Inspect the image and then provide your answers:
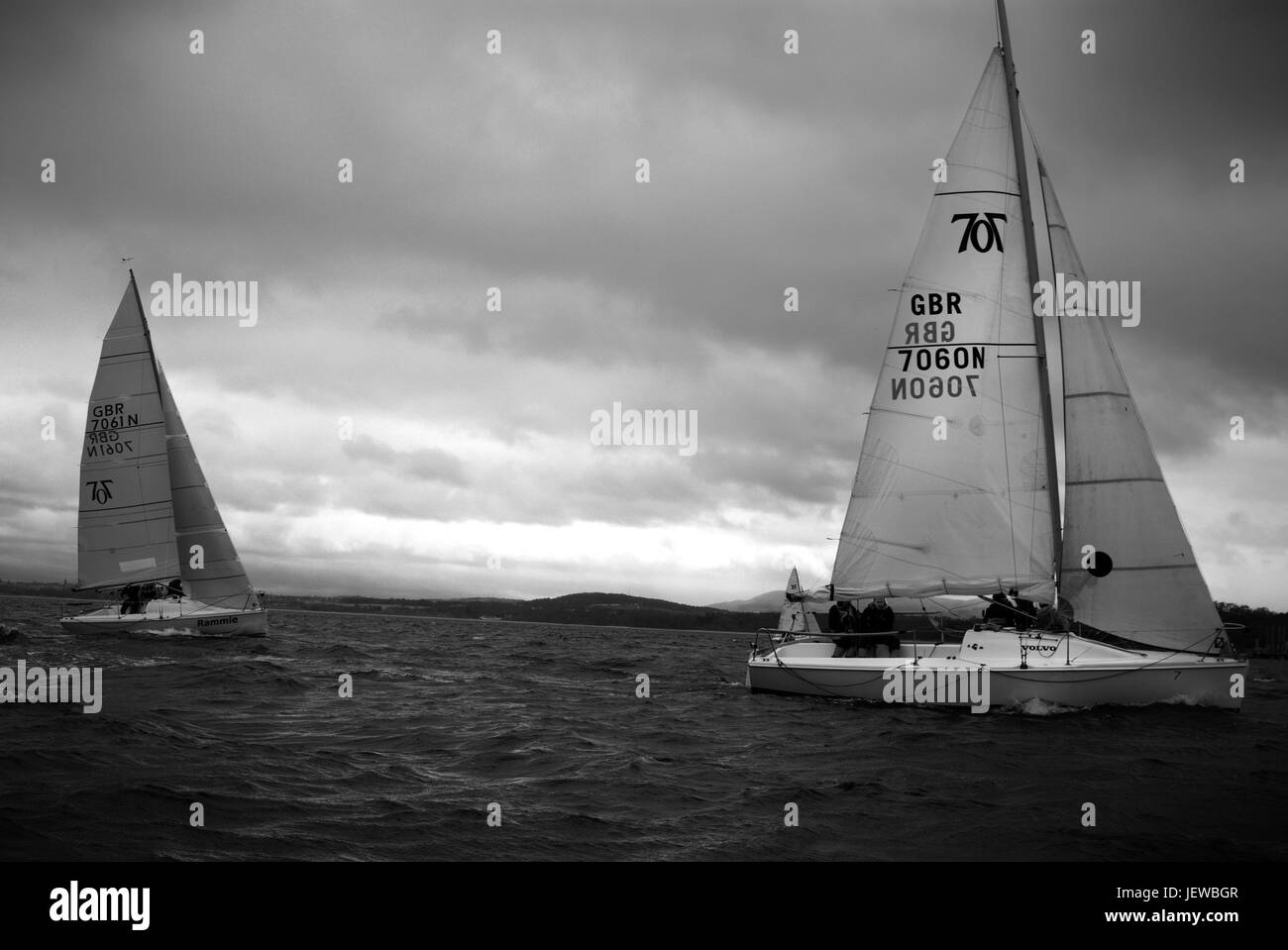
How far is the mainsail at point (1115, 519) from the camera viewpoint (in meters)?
21.3

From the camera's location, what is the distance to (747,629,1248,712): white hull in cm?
2064

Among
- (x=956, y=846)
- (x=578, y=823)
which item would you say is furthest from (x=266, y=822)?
(x=956, y=846)

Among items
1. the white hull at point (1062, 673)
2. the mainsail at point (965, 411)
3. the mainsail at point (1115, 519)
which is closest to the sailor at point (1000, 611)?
the mainsail at point (965, 411)

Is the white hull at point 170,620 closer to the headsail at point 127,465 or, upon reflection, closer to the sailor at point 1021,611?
the headsail at point 127,465

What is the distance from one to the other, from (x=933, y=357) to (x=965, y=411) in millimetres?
1599

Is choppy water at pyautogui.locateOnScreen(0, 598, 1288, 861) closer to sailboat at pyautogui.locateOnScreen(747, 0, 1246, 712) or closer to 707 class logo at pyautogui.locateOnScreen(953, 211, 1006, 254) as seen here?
sailboat at pyautogui.locateOnScreen(747, 0, 1246, 712)

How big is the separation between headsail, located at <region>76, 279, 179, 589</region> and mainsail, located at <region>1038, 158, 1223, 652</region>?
37.5 metres

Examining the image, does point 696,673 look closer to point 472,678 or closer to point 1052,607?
point 472,678

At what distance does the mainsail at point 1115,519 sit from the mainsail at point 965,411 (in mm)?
947

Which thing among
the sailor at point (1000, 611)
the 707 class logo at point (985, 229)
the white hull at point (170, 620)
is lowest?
the white hull at point (170, 620)

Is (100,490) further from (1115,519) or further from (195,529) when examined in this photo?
(1115,519)

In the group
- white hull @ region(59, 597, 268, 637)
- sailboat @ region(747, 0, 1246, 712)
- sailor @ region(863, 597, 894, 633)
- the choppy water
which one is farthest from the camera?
white hull @ region(59, 597, 268, 637)

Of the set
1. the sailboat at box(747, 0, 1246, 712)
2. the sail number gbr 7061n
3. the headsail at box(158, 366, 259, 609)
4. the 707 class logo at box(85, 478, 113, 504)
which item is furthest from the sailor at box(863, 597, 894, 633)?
the 707 class logo at box(85, 478, 113, 504)

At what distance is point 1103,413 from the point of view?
22.3 meters
